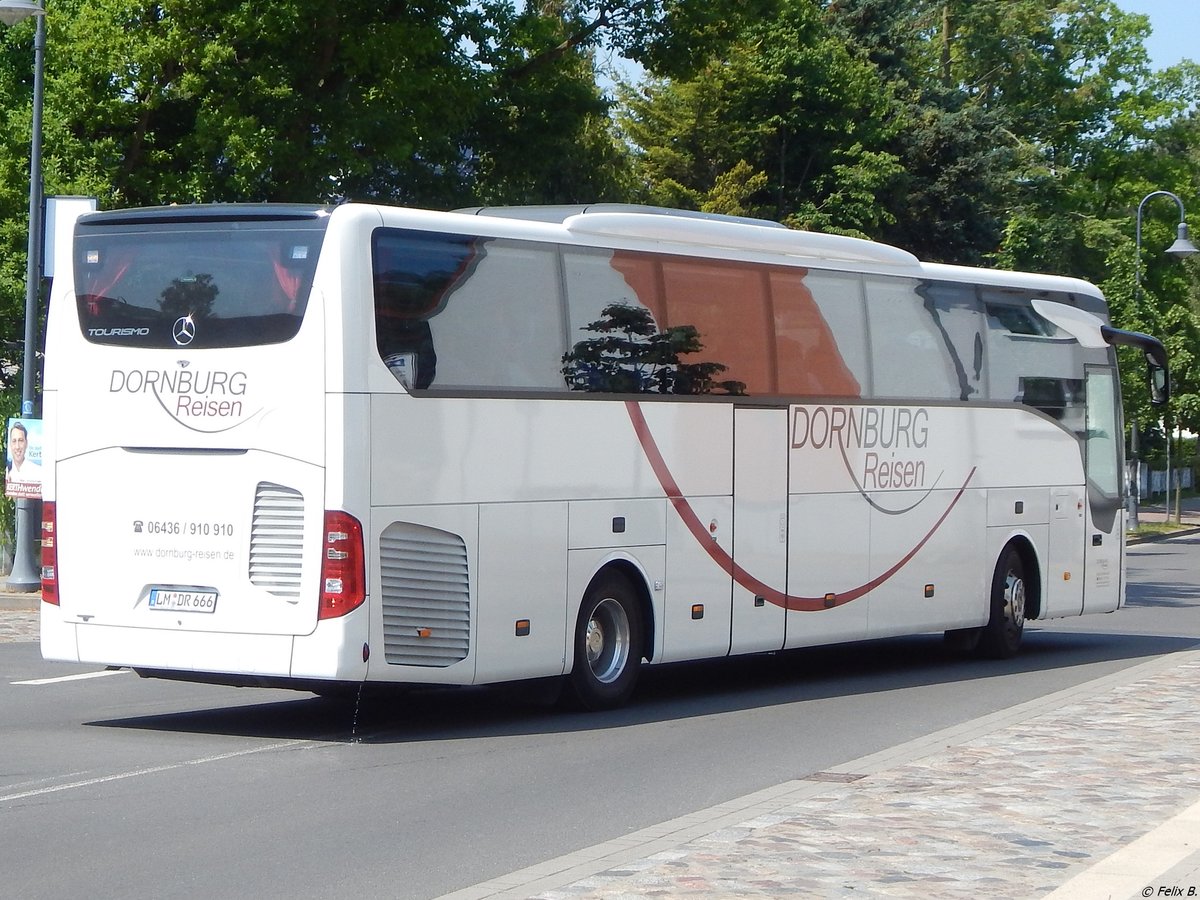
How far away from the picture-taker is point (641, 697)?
1462cm

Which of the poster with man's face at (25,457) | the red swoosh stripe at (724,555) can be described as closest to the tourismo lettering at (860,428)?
the red swoosh stripe at (724,555)

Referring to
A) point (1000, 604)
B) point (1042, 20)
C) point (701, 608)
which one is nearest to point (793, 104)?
point (1042, 20)

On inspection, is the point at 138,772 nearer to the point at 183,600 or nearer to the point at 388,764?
the point at 388,764

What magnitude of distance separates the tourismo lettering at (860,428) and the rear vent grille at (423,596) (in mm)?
4284

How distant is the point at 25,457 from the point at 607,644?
10702 millimetres

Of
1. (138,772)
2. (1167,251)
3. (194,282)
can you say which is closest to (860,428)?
(194,282)

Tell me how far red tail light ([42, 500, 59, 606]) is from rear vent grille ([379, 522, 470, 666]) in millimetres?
2381

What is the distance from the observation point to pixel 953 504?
56.9 ft

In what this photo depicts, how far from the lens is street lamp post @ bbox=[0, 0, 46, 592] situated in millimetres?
21906

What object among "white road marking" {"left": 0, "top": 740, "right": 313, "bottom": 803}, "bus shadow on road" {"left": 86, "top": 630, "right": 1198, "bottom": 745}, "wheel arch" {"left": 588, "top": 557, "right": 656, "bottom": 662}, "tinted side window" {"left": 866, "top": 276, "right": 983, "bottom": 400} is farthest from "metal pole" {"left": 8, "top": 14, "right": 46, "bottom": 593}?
"white road marking" {"left": 0, "top": 740, "right": 313, "bottom": 803}

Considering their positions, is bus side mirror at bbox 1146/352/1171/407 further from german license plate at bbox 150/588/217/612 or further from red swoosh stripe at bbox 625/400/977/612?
german license plate at bbox 150/588/217/612

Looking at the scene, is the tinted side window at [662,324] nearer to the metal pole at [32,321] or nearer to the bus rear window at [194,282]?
the bus rear window at [194,282]

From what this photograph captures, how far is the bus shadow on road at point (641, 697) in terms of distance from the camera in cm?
1243

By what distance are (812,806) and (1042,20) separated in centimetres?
6086
